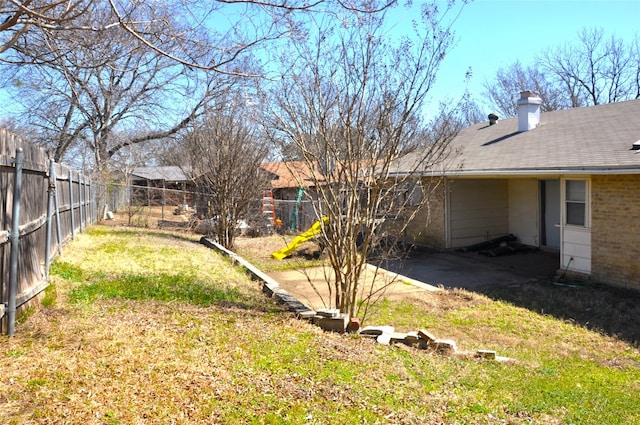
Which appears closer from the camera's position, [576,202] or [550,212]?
[576,202]

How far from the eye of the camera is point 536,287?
11.6 m

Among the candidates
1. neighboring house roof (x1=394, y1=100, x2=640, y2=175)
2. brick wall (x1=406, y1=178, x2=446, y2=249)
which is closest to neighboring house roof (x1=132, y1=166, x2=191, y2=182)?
brick wall (x1=406, y1=178, x2=446, y2=249)

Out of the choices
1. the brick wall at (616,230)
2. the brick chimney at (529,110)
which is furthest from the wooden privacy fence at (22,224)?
the brick chimney at (529,110)

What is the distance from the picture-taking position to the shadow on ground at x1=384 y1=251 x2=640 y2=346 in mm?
9172

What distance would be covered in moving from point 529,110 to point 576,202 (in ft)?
18.4

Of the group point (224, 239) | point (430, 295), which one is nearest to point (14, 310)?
point (430, 295)

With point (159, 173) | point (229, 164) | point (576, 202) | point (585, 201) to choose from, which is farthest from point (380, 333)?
point (159, 173)

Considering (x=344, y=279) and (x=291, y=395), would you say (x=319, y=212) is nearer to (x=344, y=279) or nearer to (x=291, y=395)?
(x=344, y=279)

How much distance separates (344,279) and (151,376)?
3730mm

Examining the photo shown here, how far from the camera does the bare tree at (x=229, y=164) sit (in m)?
16.0

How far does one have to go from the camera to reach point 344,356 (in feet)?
19.0

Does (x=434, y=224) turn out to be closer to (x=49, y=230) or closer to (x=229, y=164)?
(x=229, y=164)

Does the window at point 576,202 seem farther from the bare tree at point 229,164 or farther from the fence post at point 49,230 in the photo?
the fence post at point 49,230

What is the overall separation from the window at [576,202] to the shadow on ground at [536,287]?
126 cm
